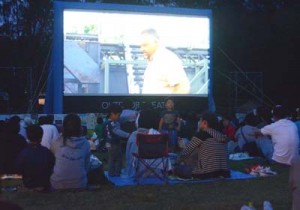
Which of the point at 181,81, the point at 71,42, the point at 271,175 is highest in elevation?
the point at 71,42

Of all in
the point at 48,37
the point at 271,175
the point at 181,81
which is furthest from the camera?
the point at 48,37

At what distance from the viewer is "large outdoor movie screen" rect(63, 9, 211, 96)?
1551cm

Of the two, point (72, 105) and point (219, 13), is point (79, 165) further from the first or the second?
point (219, 13)

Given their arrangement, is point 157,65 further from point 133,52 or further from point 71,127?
point 71,127

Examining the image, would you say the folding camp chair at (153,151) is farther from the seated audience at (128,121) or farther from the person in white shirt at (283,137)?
the seated audience at (128,121)

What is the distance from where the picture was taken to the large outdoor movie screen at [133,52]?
611 inches

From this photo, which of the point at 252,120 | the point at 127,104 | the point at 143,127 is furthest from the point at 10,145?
the point at 127,104

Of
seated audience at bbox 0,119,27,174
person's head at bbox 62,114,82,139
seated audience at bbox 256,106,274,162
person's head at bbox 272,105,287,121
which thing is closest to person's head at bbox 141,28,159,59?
seated audience at bbox 256,106,274,162

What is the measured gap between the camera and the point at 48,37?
3612 centimetres

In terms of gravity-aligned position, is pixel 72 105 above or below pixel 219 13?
below

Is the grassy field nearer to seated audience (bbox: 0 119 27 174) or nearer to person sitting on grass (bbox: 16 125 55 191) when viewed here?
person sitting on grass (bbox: 16 125 55 191)

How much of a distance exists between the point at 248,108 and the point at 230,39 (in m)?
4.93

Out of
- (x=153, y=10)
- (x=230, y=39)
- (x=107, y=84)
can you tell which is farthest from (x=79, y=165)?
(x=230, y=39)

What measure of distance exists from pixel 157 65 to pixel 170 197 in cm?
949
